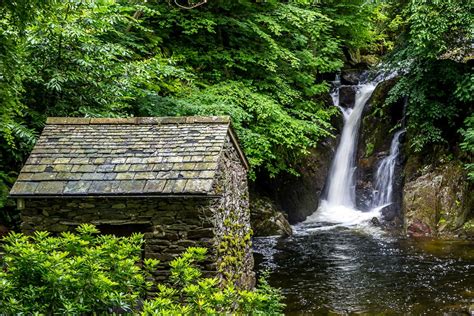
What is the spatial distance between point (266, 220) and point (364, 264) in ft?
13.4

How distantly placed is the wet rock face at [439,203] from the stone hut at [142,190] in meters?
8.46

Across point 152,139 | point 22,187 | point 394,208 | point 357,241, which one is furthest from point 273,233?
point 22,187

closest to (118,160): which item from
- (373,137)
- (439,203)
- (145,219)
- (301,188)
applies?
(145,219)

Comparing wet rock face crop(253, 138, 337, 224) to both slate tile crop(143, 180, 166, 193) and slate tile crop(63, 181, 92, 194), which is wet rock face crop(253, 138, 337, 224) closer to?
slate tile crop(143, 180, 166, 193)

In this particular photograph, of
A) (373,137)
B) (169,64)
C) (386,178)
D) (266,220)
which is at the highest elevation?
(169,64)

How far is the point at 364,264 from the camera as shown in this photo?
10609 millimetres

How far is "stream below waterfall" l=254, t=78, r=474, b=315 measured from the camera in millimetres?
8172

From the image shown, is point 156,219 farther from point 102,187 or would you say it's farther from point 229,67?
point 229,67

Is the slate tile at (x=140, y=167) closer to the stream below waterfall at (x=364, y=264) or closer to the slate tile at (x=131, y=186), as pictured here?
the slate tile at (x=131, y=186)

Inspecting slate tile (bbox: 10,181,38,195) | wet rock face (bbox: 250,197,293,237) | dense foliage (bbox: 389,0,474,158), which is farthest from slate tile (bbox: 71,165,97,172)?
dense foliage (bbox: 389,0,474,158)

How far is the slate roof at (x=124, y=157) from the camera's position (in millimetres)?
6008

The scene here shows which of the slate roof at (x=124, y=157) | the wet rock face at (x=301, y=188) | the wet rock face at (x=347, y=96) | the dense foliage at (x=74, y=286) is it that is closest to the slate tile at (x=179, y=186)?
the slate roof at (x=124, y=157)

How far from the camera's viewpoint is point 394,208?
15.0 metres

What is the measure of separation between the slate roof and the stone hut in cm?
1
